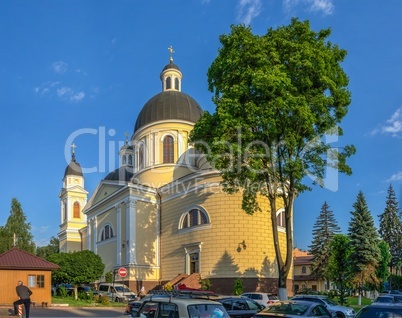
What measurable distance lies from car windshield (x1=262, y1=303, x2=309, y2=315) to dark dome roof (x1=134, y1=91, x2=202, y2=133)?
34.3m

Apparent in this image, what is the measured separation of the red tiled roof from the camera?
25281 mm

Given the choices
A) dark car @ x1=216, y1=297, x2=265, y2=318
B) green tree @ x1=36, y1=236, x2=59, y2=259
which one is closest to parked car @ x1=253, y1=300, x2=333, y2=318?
dark car @ x1=216, y1=297, x2=265, y2=318

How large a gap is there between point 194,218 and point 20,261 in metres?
14.8

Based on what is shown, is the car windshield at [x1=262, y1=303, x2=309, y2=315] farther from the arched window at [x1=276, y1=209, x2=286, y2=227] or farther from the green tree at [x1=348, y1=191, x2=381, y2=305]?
the green tree at [x1=348, y1=191, x2=381, y2=305]

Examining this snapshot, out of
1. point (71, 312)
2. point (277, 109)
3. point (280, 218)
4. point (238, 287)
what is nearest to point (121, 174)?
point (280, 218)

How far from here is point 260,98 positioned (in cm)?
2211

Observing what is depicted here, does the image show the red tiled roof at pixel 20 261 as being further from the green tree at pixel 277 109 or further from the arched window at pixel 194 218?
the arched window at pixel 194 218

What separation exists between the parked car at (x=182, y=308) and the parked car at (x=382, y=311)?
3.05 m

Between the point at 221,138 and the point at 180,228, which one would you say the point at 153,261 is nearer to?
the point at 180,228

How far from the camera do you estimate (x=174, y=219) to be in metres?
39.7

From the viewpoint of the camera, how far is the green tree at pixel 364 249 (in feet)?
136

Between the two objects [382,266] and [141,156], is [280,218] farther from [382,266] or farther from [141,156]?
[141,156]

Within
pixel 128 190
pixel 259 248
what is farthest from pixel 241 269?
pixel 128 190

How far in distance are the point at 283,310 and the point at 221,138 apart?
1101 cm
